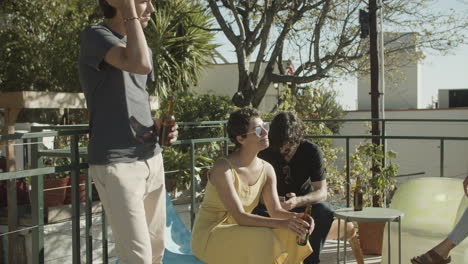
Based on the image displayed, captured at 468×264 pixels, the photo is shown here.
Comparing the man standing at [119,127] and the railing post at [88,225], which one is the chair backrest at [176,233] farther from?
the man standing at [119,127]

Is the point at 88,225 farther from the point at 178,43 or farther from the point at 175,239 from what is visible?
the point at 178,43

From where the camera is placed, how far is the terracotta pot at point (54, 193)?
5.14m

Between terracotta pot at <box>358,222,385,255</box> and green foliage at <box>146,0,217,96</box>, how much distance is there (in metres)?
6.24

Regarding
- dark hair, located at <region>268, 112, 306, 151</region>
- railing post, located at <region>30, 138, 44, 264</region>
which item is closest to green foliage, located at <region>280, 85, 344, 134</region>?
dark hair, located at <region>268, 112, 306, 151</region>

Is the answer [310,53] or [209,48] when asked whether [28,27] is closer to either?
[209,48]

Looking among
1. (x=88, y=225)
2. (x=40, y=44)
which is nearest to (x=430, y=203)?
(x=88, y=225)

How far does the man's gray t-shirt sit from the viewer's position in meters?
1.96

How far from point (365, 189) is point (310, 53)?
6985 mm

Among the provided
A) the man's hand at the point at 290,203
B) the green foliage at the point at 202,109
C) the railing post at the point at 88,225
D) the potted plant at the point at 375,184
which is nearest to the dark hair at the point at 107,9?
the railing post at the point at 88,225

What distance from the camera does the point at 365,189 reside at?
189 inches

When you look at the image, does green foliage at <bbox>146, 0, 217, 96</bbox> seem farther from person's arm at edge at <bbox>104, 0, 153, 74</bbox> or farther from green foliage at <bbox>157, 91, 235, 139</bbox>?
person's arm at edge at <bbox>104, 0, 153, 74</bbox>

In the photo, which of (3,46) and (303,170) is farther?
(3,46)

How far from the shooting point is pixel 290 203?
2.82 metres

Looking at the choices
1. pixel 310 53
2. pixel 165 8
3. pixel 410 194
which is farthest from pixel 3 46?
pixel 410 194
